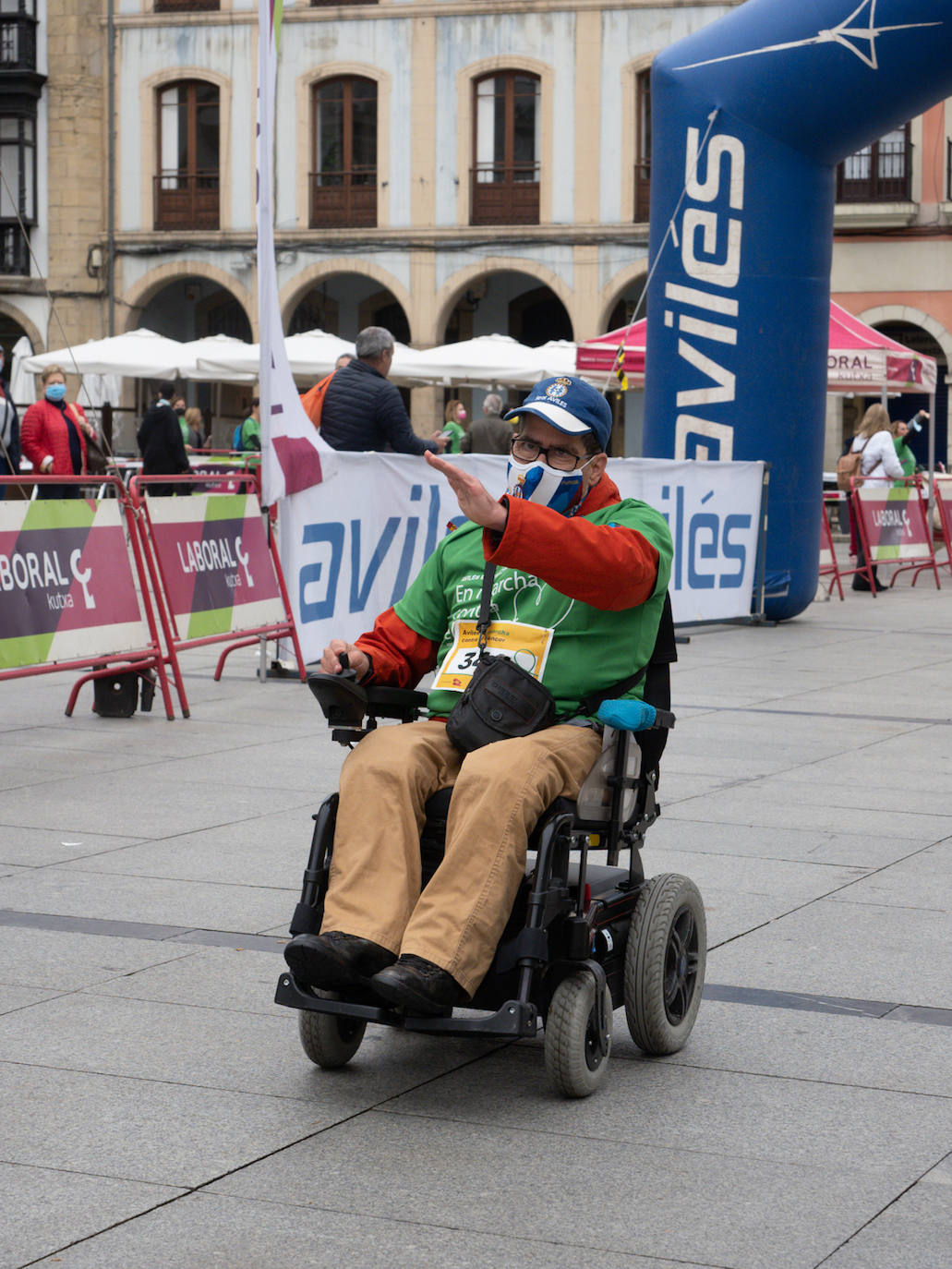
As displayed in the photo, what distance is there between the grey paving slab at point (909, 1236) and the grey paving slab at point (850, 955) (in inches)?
49.3

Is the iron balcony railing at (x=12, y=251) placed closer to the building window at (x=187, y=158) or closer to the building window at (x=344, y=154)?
the building window at (x=187, y=158)

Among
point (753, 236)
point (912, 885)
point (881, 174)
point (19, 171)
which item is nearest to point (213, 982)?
point (912, 885)

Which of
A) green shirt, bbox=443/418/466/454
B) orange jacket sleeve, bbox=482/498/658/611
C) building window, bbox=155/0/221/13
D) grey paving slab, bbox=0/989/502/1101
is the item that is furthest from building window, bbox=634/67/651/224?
grey paving slab, bbox=0/989/502/1101

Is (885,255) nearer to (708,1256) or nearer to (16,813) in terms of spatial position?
(16,813)

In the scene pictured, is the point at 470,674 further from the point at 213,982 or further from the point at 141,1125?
the point at 141,1125

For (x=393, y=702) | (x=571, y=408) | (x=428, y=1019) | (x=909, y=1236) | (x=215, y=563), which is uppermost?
(x=571, y=408)

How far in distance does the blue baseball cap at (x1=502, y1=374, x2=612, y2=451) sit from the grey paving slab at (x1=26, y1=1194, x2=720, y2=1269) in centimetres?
180

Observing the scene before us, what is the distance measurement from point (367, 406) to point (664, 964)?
7.13 meters

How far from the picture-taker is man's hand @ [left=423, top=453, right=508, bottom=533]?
12.2 feet

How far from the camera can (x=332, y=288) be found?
38.7 metres

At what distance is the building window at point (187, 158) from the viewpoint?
36219mm

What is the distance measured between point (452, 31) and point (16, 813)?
30.5 metres

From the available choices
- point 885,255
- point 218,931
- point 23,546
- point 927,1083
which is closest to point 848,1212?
point 927,1083

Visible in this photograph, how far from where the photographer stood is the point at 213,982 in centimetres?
457
